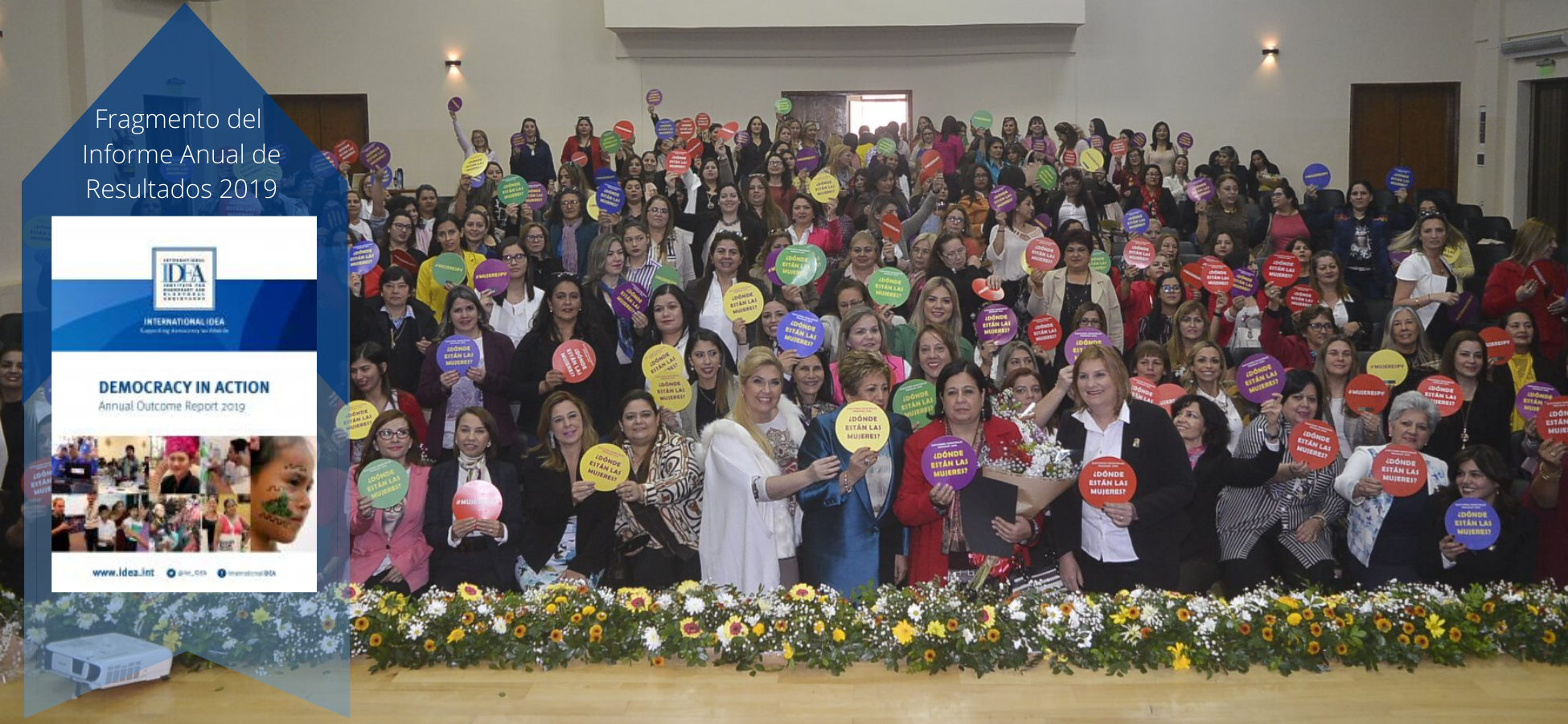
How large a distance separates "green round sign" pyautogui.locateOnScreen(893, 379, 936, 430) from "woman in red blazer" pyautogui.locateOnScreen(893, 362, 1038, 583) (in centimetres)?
16

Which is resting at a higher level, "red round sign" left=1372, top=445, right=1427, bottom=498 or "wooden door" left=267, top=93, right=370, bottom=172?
"wooden door" left=267, top=93, right=370, bottom=172

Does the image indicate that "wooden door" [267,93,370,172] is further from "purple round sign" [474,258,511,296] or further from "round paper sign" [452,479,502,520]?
"round paper sign" [452,479,502,520]

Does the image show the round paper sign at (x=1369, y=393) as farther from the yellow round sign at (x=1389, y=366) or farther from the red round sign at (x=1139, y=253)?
the red round sign at (x=1139, y=253)

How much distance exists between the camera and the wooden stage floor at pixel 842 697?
170 inches

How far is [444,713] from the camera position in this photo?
4.39 m

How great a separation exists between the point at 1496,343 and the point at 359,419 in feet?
16.2

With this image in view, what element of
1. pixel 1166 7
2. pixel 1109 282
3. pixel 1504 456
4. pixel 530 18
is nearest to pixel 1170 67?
pixel 1166 7

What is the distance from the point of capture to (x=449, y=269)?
7.02m

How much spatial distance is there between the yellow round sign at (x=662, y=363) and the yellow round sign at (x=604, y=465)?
2.01 feet

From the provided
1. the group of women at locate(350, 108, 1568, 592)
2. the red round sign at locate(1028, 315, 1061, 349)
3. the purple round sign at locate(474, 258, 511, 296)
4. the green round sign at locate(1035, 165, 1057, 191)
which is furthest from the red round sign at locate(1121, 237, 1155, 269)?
the purple round sign at locate(474, 258, 511, 296)

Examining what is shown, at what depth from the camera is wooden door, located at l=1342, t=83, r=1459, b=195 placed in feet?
49.9

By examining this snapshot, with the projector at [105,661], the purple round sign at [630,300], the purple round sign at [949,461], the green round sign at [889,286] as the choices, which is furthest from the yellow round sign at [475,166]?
the purple round sign at [949,461]

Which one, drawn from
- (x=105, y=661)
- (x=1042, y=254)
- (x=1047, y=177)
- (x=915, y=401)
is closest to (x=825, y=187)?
(x=1042, y=254)
